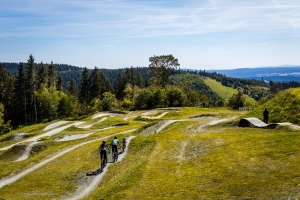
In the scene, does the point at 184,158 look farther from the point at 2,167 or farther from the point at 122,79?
the point at 122,79

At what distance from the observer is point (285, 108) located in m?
46.1

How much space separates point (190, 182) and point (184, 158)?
8.21 metres

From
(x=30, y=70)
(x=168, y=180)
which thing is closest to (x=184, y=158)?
(x=168, y=180)

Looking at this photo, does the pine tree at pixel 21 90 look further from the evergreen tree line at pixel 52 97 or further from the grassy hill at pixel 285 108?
the grassy hill at pixel 285 108

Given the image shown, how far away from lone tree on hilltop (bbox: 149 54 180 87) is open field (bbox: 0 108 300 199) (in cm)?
7441

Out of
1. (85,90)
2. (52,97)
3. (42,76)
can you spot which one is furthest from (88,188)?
(85,90)

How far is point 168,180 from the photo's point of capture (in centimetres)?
2459

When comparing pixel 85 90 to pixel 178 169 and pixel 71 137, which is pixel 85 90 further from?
pixel 178 169

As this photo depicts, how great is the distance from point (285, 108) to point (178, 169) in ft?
88.7

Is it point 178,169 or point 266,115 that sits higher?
point 266,115

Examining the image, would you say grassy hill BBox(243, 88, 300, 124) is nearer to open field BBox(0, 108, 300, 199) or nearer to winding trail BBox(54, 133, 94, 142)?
open field BBox(0, 108, 300, 199)

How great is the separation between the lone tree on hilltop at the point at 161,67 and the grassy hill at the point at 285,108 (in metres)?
69.6

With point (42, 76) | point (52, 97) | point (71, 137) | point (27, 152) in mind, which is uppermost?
point (42, 76)

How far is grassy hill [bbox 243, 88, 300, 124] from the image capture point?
42.6 m
